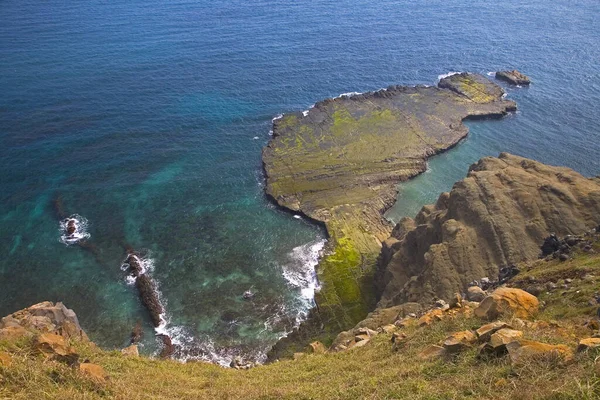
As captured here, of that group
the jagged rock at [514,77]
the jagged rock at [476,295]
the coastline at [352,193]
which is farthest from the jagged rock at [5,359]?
the jagged rock at [514,77]

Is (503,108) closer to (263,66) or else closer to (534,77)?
(534,77)

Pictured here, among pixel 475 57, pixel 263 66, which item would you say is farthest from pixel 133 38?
pixel 475 57

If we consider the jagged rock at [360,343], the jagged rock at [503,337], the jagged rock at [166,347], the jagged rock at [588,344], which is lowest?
the jagged rock at [166,347]

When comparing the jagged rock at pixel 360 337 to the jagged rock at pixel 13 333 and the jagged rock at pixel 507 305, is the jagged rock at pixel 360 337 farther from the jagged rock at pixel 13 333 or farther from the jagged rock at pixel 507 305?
the jagged rock at pixel 13 333

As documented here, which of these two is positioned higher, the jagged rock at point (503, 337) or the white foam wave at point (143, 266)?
the jagged rock at point (503, 337)

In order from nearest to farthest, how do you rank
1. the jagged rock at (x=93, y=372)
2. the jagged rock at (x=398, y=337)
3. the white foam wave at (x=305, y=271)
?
the jagged rock at (x=93, y=372) < the jagged rock at (x=398, y=337) < the white foam wave at (x=305, y=271)

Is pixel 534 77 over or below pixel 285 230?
over

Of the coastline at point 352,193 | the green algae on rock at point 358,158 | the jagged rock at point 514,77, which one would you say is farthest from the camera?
the jagged rock at point 514,77

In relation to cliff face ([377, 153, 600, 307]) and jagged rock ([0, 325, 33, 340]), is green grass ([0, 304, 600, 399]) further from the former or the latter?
cliff face ([377, 153, 600, 307])
